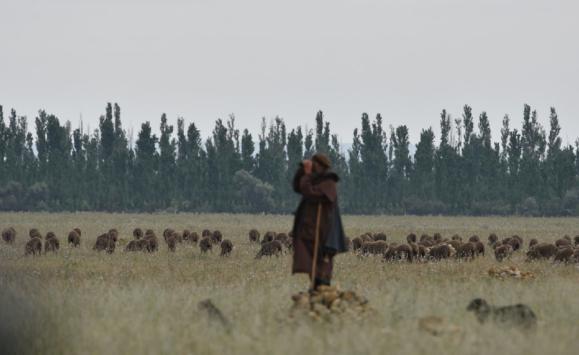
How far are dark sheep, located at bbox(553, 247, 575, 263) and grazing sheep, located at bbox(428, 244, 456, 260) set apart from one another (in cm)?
283

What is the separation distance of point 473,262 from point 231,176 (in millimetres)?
67919

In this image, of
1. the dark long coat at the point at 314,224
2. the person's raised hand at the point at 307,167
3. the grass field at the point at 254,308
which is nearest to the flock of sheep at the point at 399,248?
the grass field at the point at 254,308

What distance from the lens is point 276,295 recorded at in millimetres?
16500

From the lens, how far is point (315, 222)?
13.9 m

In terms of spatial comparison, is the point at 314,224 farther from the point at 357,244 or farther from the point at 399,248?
the point at 357,244

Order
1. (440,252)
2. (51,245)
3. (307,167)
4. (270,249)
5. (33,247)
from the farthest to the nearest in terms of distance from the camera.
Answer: (51,245), (33,247), (270,249), (440,252), (307,167)

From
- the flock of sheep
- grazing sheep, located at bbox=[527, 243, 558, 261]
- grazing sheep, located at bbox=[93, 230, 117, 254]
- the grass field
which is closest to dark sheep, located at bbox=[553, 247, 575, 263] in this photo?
the flock of sheep

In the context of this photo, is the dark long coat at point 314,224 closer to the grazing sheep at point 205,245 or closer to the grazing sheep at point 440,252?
the grazing sheep at point 440,252

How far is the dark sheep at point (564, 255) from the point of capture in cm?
2625

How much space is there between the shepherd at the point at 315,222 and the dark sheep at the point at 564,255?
13.9 meters

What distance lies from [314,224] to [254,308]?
5.89 ft

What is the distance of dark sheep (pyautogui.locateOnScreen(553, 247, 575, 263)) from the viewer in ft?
86.1

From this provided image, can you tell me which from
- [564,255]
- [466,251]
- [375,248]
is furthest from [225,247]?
[564,255]

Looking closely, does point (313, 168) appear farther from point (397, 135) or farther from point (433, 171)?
point (397, 135)
